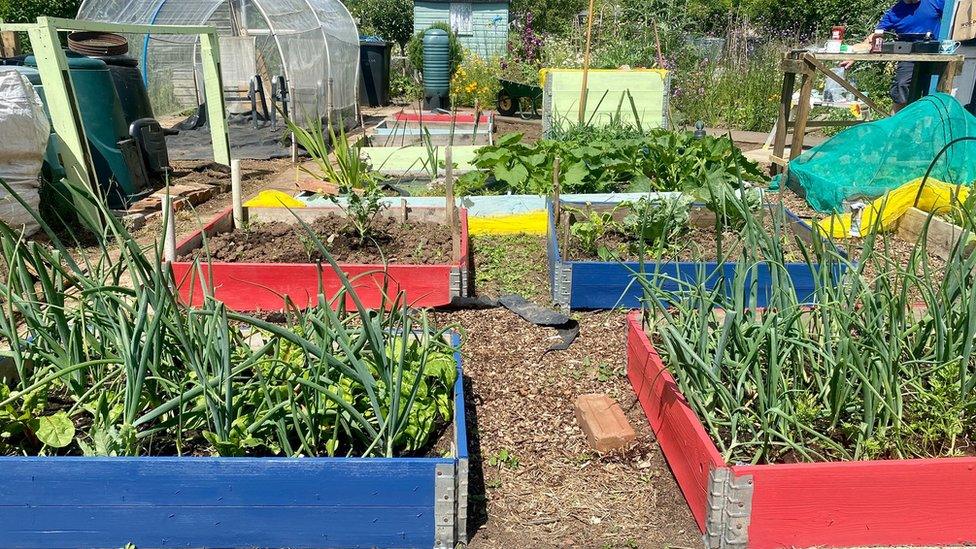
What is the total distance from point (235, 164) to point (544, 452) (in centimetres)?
279

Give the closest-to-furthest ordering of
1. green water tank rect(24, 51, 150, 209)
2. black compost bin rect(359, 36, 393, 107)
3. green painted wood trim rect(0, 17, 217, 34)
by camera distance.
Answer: green painted wood trim rect(0, 17, 217, 34) → green water tank rect(24, 51, 150, 209) → black compost bin rect(359, 36, 393, 107)

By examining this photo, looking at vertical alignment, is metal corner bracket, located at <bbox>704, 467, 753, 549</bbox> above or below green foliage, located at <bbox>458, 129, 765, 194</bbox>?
below

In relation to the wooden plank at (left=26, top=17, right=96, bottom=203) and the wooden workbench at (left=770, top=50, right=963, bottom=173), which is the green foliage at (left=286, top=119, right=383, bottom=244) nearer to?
the wooden plank at (left=26, top=17, right=96, bottom=203)

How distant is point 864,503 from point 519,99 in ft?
36.1

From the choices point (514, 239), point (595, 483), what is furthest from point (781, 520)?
point (514, 239)

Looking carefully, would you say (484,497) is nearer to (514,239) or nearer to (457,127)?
(514,239)

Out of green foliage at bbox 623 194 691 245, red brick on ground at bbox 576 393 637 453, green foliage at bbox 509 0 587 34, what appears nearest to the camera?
red brick on ground at bbox 576 393 637 453

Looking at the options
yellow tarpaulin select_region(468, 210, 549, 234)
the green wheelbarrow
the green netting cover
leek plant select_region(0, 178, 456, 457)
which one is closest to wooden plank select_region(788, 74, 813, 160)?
the green netting cover

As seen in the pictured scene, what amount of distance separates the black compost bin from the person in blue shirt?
363 inches

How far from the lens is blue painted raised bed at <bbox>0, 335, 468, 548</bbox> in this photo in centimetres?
192

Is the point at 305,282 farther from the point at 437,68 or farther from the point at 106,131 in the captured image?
→ the point at 437,68

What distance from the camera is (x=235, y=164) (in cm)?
448

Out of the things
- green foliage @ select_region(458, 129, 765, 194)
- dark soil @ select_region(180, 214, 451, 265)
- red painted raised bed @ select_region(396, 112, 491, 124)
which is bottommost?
dark soil @ select_region(180, 214, 451, 265)

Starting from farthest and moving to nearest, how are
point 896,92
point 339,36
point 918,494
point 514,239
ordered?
point 339,36
point 896,92
point 514,239
point 918,494
